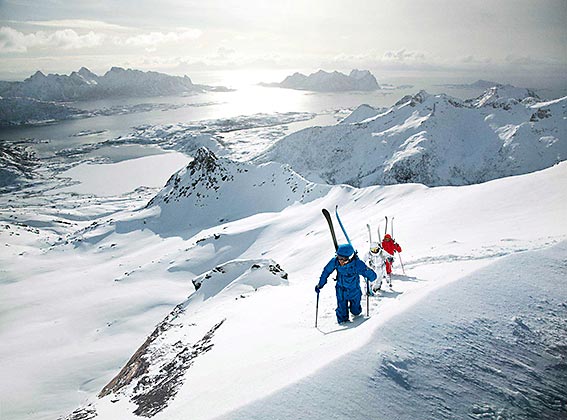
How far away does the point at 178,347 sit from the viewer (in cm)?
1279

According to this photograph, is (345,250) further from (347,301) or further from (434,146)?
(434,146)

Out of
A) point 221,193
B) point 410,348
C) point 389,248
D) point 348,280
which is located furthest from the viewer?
point 221,193

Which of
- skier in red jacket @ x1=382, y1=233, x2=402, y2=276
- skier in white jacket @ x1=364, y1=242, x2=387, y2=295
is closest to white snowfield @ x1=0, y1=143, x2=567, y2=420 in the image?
skier in white jacket @ x1=364, y1=242, x2=387, y2=295

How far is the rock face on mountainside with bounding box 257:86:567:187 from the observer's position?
4840 inches

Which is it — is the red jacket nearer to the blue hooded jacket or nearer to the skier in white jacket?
the skier in white jacket

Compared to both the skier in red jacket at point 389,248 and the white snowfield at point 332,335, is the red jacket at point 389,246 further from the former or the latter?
the white snowfield at point 332,335

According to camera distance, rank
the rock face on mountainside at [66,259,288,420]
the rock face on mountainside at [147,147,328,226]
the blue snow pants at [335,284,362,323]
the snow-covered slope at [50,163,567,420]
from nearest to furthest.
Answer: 1. the snow-covered slope at [50,163,567,420]
2. the blue snow pants at [335,284,362,323]
3. the rock face on mountainside at [66,259,288,420]
4. the rock face on mountainside at [147,147,328,226]

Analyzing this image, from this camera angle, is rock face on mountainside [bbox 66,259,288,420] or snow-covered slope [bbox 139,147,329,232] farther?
snow-covered slope [bbox 139,147,329,232]

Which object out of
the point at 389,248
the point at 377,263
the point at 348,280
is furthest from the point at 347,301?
the point at 389,248

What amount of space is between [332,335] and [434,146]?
455 ft

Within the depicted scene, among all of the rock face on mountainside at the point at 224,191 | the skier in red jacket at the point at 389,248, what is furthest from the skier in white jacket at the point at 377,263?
the rock face on mountainside at the point at 224,191

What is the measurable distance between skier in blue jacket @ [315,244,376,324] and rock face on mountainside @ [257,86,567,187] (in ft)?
369

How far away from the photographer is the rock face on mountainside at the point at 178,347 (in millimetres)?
8883

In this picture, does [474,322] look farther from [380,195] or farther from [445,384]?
[380,195]
